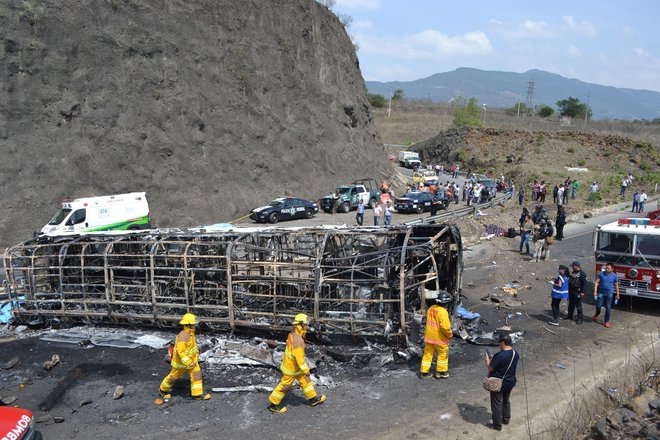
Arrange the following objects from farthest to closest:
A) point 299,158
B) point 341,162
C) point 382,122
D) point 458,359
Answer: point 382,122, point 341,162, point 299,158, point 458,359

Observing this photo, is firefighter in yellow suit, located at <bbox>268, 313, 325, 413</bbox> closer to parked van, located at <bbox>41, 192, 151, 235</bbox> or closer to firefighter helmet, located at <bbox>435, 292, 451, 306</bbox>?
firefighter helmet, located at <bbox>435, 292, 451, 306</bbox>

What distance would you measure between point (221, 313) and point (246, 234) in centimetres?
203

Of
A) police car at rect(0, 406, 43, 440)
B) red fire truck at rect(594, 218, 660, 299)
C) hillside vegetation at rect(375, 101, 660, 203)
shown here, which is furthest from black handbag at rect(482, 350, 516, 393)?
hillside vegetation at rect(375, 101, 660, 203)

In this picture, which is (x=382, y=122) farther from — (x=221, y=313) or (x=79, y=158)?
(x=221, y=313)

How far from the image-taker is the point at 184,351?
328 inches

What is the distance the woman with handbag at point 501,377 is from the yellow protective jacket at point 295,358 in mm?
2765

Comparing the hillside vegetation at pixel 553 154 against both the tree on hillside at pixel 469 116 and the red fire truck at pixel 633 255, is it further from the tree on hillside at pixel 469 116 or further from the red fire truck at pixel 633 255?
the red fire truck at pixel 633 255

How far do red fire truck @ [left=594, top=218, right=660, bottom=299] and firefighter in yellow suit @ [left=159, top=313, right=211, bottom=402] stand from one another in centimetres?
1000

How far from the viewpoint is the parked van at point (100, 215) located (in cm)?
2136

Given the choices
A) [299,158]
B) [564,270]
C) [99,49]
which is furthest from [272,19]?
[564,270]

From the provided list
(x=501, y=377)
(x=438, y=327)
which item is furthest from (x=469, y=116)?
(x=501, y=377)

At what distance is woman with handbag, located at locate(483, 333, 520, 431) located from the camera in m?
7.21

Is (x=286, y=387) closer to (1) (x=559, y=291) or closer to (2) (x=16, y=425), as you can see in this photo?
(2) (x=16, y=425)

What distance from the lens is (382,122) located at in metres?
90.1
